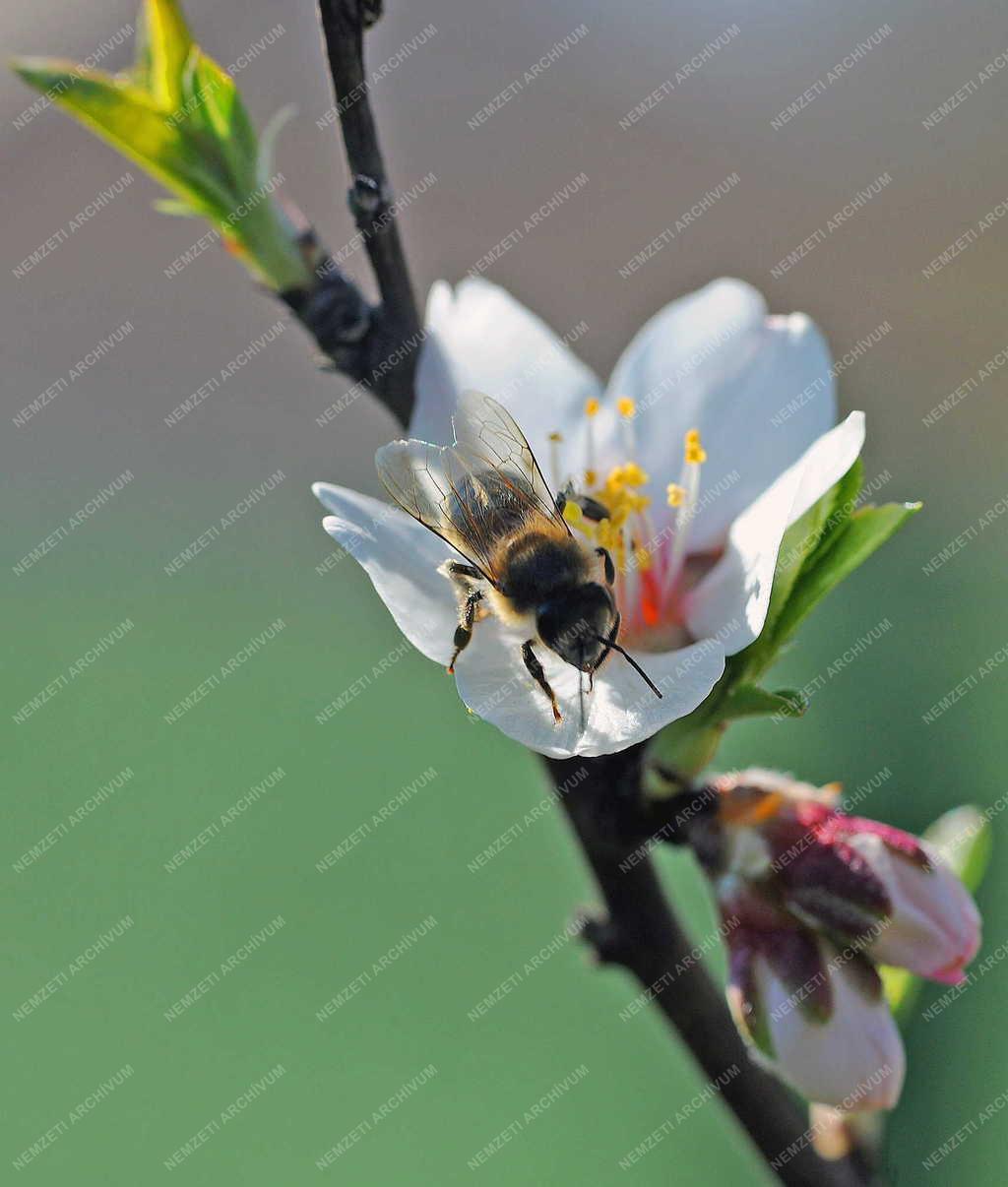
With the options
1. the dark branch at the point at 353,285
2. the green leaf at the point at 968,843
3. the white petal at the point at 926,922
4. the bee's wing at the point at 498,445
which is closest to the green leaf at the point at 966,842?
the green leaf at the point at 968,843

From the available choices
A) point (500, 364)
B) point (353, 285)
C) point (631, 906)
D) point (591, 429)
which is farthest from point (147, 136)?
point (631, 906)

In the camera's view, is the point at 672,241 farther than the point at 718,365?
Yes

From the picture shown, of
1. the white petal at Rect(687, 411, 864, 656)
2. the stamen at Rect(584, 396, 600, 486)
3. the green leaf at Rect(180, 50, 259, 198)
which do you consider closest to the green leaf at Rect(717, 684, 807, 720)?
the white petal at Rect(687, 411, 864, 656)

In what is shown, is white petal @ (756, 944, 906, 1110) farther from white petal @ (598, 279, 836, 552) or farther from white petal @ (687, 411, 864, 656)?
white petal @ (598, 279, 836, 552)

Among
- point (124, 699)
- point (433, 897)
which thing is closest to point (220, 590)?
point (124, 699)

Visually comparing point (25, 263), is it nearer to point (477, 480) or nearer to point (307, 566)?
point (307, 566)

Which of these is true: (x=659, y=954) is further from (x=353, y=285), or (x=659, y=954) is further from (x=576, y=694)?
(x=353, y=285)
